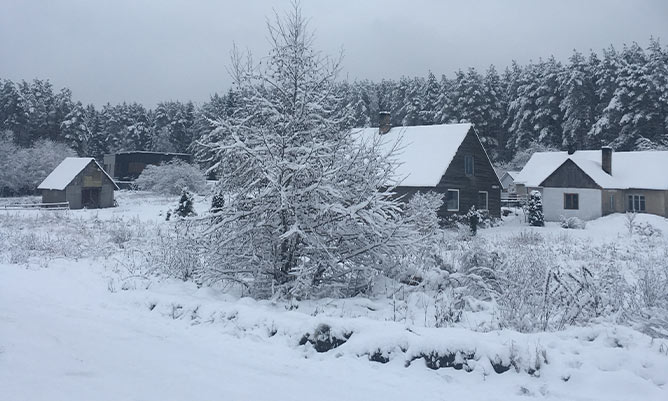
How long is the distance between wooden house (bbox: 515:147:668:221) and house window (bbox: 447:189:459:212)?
30.2ft

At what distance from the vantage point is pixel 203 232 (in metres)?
9.95

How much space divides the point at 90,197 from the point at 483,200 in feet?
118

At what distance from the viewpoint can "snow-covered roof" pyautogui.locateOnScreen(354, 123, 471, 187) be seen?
31297 mm

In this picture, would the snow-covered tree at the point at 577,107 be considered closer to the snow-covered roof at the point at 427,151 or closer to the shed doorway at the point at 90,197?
the snow-covered roof at the point at 427,151

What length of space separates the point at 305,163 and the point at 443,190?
2355cm

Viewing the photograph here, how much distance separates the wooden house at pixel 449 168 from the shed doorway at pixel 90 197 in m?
28.6

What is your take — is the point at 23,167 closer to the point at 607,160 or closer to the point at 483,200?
the point at 483,200

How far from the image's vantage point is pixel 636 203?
Result: 123 feet

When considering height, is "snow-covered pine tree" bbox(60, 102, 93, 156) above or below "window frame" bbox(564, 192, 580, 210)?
above

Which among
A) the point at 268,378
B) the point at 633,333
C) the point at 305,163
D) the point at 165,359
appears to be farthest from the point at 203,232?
the point at 633,333

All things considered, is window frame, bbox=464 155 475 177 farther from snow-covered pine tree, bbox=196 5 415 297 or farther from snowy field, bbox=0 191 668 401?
snowy field, bbox=0 191 668 401

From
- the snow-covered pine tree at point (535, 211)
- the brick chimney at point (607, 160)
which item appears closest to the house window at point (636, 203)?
the brick chimney at point (607, 160)

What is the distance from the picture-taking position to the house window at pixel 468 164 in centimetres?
3344

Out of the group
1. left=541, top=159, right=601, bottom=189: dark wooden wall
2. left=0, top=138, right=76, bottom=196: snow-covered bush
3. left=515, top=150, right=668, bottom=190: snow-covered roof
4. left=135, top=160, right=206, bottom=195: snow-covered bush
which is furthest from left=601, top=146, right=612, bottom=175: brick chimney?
left=0, top=138, right=76, bottom=196: snow-covered bush
